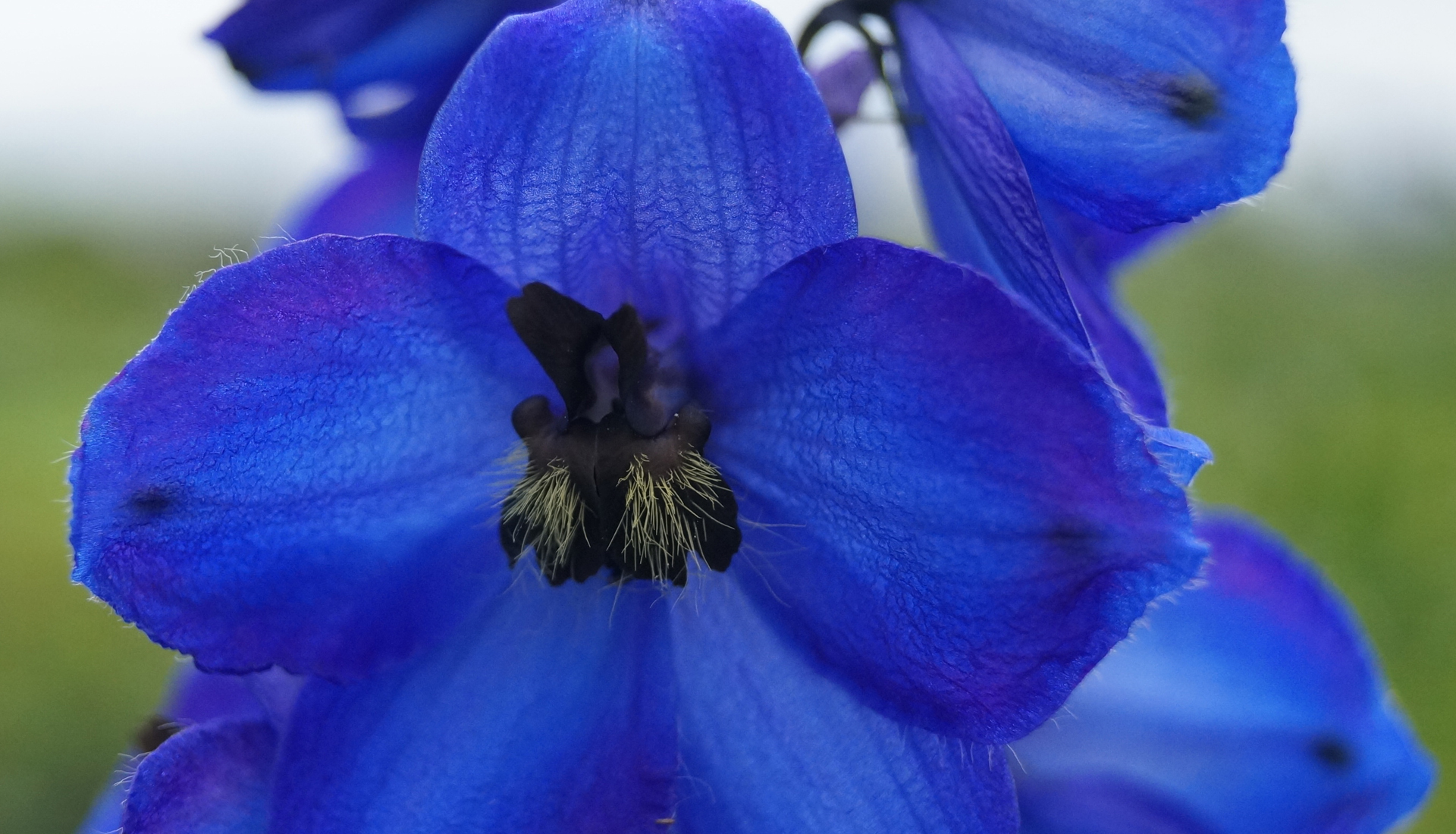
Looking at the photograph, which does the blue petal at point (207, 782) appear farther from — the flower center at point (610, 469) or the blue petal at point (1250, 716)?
the blue petal at point (1250, 716)

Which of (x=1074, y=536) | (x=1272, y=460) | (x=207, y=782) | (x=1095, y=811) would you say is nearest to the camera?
(x=1074, y=536)

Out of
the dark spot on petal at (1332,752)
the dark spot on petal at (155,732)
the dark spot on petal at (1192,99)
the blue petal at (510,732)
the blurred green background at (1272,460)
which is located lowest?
the blurred green background at (1272,460)

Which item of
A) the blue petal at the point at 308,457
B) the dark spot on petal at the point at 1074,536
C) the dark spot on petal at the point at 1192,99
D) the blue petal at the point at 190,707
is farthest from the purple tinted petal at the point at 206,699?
the dark spot on petal at the point at 1192,99

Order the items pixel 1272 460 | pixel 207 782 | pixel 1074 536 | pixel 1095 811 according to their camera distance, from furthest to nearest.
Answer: pixel 1272 460 < pixel 1095 811 < pixel 207 782 < pixel 1074 536

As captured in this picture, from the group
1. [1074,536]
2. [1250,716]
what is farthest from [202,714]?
[1250,716]

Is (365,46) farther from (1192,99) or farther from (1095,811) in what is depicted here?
(1095,811)

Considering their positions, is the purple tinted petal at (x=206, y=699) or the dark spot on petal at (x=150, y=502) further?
the purple tinted petal at (x=206, y=699)

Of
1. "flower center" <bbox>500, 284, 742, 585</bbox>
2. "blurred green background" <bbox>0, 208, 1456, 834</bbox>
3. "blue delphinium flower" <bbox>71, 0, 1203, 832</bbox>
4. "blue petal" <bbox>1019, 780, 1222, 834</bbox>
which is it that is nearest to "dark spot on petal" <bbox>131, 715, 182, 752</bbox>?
"blue delphinium flower" <bbox>71, 0, 1203, 832</bbox>
